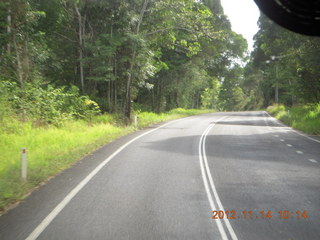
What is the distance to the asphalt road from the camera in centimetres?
462

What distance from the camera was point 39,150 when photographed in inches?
388

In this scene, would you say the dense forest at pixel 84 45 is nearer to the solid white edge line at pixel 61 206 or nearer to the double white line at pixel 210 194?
the solid white edge line at pixel 61 206

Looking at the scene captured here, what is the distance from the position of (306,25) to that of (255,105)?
2823 inches

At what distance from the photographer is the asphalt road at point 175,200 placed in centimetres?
462

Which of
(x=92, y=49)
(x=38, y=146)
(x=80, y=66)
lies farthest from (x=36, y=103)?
(x=80, y=66)

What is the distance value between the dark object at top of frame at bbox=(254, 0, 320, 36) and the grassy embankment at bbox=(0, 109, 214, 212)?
17.3ft

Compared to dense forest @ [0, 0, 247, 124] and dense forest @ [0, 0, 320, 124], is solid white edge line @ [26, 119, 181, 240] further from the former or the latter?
dense forest @ [0, 0, 247, 124]

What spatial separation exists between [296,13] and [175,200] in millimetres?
4533

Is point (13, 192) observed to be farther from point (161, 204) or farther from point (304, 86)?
point (304, 86)

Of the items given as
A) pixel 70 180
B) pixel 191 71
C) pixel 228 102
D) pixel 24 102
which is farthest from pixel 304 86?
pixel 228 102

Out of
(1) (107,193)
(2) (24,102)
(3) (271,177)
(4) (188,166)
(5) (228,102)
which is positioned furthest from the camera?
(5) (228,102)

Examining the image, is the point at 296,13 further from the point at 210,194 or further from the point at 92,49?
the point at 92,49

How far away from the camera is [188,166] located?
30.2ft
